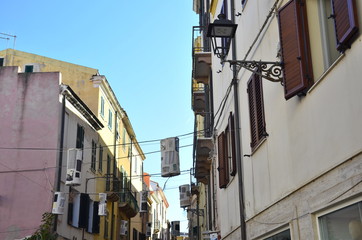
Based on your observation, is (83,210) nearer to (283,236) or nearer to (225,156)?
(225,156)

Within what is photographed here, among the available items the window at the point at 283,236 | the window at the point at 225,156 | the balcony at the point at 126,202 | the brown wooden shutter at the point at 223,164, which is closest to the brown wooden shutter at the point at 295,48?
the window at the point at 283,236

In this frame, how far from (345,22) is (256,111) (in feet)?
13.0

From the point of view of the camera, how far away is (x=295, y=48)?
5.95 metres

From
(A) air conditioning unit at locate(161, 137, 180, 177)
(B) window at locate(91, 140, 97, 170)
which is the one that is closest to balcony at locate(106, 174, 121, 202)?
(B) window at locate(91, 140, 97, 170)

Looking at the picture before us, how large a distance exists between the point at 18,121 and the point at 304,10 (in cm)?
1511

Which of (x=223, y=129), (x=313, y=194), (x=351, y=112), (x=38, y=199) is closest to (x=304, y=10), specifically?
(x=351, y=112)

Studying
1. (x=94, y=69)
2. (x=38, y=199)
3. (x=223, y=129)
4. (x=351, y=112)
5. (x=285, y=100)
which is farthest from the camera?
(x=94, y=69)

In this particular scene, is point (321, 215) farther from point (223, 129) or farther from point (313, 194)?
point (223, 129)

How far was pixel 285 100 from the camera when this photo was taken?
6.67 meters

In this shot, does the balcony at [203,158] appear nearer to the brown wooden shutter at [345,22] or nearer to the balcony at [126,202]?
the balcony at [126,202]

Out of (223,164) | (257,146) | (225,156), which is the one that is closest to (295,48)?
(257,146)

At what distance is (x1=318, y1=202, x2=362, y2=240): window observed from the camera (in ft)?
15.0

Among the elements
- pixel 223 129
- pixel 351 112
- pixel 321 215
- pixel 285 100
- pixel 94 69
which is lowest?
pixel 321 215

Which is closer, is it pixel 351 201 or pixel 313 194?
pixel 351 201
